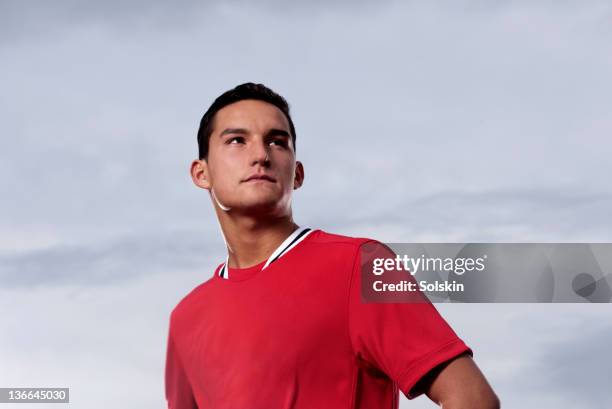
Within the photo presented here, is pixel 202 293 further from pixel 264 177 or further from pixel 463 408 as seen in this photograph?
pixel 463 408

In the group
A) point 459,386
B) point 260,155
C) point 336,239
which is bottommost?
point 459,386

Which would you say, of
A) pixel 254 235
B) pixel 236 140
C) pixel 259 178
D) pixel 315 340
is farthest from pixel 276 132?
pixel 315 340

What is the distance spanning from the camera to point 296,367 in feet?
11.9

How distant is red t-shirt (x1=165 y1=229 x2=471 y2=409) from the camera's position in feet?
11.3

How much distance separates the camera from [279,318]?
149 inches

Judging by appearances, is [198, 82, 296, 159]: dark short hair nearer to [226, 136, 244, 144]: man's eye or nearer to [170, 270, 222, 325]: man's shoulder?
[226, 136, 244, 144]: man's eye

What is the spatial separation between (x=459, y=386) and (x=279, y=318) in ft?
2.96

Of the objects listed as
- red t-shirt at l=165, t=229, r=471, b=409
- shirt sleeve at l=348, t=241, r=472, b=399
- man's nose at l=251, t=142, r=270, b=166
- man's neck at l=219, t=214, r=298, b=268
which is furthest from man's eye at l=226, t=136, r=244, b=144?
shirt sleeve at l=348, t=241, r=472, b=399

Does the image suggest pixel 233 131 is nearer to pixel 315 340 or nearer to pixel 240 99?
pixel 240 99

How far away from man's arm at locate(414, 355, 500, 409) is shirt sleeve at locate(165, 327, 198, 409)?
1.59 m

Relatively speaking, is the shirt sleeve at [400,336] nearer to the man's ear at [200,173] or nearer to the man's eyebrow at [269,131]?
the man's eyebrow at [269,131]

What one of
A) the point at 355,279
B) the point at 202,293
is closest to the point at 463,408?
Answer: the point at 355,279

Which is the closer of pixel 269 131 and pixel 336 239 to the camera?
pixel 336 239

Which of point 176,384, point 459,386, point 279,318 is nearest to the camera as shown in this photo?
point 459,386
